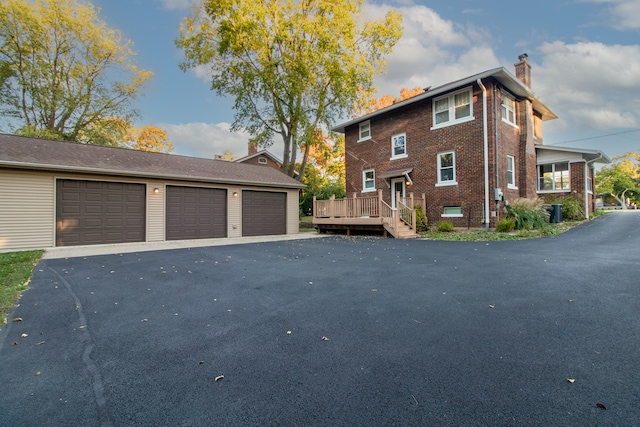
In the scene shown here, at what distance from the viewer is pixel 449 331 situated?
110 inches

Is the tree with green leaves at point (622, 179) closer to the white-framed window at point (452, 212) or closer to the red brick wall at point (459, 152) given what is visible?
the red brick wall at point (459, 152)

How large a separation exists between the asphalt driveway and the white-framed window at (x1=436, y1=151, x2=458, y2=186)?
28.1 ft

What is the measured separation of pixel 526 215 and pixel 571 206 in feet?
15.0

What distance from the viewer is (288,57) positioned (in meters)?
18.5

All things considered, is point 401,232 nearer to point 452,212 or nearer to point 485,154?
point 452,212

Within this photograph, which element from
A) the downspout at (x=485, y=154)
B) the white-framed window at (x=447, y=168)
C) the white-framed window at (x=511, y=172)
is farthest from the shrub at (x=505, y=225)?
the white-framed window at (x=447, y=168)

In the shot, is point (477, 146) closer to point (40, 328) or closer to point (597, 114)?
point (40, 328)

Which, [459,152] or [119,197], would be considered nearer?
[119,197]

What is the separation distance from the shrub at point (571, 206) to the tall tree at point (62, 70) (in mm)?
29105

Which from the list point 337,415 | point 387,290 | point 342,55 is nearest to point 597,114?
point 342,55

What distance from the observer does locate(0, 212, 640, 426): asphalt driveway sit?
5.64ft

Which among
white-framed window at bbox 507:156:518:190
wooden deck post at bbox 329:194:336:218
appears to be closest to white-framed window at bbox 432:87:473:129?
white-framed window at bbox 507:156:518:190

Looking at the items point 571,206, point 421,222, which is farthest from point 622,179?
point 421,222

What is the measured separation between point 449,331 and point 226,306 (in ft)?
8.34
